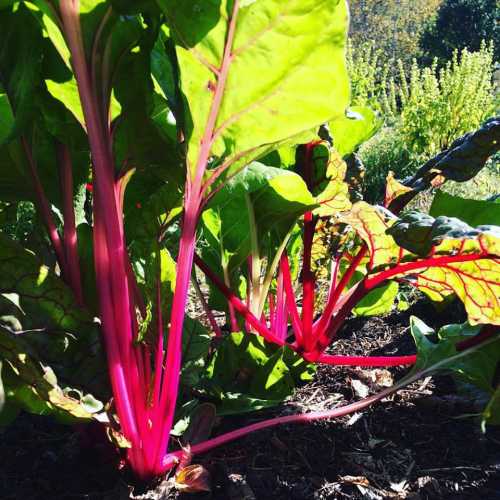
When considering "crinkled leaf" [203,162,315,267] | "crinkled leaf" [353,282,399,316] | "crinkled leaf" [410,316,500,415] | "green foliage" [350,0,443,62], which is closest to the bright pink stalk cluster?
"crinkled leaf" [203,162,315,267]

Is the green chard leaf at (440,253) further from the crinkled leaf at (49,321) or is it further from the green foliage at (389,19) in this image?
the green foliage at (389,19)

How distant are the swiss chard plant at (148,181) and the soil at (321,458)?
7cm

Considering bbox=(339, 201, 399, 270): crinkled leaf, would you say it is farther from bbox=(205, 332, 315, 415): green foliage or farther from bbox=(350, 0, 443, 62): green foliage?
bbox=(350, 0, 443, 62): green foliage

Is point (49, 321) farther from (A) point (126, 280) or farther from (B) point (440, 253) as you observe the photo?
(B) point (440, 253)

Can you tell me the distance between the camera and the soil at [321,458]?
1.00 meters

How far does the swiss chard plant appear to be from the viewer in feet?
2.44

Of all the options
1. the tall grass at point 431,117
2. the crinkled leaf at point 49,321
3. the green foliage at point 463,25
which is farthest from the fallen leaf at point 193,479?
the green foliage at point 463,25

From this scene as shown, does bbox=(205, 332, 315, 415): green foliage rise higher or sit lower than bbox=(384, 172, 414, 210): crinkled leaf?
lower

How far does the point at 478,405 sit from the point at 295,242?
692 millimetres

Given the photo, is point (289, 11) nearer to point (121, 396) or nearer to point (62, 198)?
point (62, 198)

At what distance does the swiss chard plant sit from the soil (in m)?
0.07

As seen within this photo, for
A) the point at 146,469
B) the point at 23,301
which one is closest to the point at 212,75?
the point at 23,301

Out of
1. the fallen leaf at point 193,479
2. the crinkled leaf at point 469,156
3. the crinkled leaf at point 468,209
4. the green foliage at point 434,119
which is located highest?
the crinkled leaf at point 469,156

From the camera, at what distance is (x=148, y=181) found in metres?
1.13
